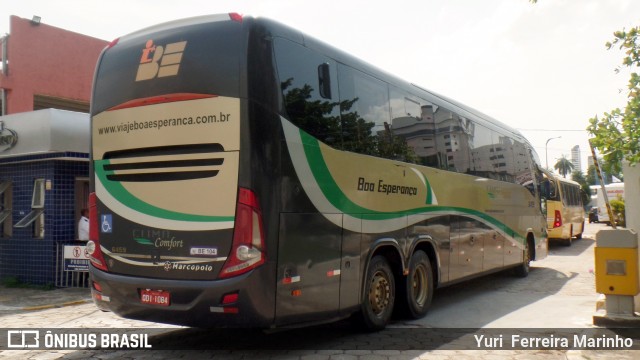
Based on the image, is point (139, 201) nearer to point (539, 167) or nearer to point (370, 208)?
point (370, 208)

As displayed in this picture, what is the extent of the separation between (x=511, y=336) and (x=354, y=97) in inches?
145

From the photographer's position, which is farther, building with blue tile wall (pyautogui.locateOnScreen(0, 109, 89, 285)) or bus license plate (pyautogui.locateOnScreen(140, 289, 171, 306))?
building with blue tile wall (pyautogui.locateOnScreen(0, 109, 89, 285))

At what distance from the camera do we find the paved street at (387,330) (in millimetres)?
6309

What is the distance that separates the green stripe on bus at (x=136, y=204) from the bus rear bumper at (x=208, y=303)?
2.06ft

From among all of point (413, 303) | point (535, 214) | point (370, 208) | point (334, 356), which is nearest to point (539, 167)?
point (535, 214)

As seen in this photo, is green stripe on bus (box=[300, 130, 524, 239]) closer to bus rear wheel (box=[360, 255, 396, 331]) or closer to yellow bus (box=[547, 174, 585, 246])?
bus rear wheel (box=[360, 255, 396, 331])

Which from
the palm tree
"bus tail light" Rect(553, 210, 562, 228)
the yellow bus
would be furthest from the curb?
the palm tree

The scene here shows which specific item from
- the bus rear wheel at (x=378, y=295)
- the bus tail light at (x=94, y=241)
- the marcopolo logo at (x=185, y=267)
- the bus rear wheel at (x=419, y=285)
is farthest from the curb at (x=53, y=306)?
the bus rear wheel at (x=419, y=285)

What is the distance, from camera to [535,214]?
1460cm

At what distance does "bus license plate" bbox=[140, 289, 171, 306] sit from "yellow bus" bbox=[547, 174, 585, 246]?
1606 centimetres

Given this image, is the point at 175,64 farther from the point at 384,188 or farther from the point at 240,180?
the point at 384,188

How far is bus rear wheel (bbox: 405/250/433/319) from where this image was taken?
812 centimetres

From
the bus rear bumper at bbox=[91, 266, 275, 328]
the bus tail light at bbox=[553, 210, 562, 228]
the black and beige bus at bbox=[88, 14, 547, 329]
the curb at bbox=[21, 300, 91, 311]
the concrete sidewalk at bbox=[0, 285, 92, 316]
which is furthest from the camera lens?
the bus tail light at bbox=[553, 210, 562, 228]

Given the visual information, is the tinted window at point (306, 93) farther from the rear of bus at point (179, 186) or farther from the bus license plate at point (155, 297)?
the bus license plate at point (155, 297)
